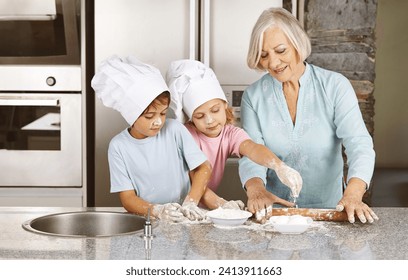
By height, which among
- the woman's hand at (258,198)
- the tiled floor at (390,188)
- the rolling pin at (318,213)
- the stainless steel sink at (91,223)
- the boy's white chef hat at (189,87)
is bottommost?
the tiled floor at (390,188)

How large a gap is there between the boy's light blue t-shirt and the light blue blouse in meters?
0.21

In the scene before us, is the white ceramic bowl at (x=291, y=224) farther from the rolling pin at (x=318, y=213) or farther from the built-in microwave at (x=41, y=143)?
the built-in microwave at (x=41, y=143)

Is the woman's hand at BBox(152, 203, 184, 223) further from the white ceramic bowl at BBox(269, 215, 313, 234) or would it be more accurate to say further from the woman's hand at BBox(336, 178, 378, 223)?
the woman's hand at BBox(336, 178, 378, 223)

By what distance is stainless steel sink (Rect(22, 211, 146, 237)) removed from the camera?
6.49 ft

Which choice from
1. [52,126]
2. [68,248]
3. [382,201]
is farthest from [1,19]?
[382,201]

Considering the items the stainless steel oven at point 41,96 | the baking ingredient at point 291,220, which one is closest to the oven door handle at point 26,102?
the stainless steel oven at point 41,96

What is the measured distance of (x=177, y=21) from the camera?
310cm

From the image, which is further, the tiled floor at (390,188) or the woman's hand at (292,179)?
the tiled floor at (390,188)

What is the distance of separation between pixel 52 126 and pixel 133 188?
3.76ft

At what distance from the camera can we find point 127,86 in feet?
6.69

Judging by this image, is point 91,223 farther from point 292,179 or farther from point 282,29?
point 282,29

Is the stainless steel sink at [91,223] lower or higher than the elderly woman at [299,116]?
lower

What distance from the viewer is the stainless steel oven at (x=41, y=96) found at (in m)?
3.08
